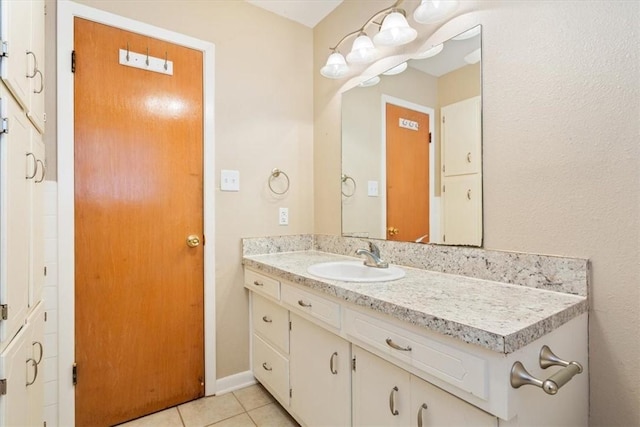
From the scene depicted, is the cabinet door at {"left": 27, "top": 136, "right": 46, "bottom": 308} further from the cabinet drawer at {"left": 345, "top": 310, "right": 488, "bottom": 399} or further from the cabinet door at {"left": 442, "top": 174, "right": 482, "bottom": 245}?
the cabinet door at {"left": 442, "top": 174, "right": 482, "bottom": 245}

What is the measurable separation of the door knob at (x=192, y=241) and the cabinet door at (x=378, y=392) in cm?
116

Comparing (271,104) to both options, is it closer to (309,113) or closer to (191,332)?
(309,113)

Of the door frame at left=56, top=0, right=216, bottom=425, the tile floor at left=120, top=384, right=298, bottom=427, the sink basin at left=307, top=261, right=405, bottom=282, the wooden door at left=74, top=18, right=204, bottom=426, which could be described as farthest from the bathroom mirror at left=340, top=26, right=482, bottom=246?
the door frame at left=56, top=0, right=216, bottom=425

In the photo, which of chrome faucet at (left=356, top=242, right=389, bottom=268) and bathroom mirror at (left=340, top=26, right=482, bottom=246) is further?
chrome faucet at (left=356, top=242, right=389, bottom=268)

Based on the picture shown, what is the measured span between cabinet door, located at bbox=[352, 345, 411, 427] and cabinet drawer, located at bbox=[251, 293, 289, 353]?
0.55 meters

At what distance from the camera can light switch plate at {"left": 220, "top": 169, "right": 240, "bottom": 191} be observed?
1.98 m

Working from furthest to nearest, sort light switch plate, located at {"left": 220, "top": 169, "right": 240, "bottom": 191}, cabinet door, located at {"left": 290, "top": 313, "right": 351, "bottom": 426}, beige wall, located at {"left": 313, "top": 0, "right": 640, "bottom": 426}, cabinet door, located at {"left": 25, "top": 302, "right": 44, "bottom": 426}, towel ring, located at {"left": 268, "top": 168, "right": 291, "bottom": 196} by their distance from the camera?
towel ring, located at {"left": 268, "top": 168, "right": 291, "bottom": 196}, light switch plate, located at {"left": 220, "top": 169, "right": 240, "bottom": 191}, cabinet door, located at {"left": 290, "top": 313, "right": 351, "bottom": 426}, cabinet door, located at {"left": 25, "top": 302, "right": 44, "bottom": 426}, beige wall, located at {"left": 313, "top": 0, "right": 640, "bottom": 426}

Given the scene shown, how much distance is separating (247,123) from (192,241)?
849mm

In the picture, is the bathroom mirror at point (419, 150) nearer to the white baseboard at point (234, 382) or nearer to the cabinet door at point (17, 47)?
the white baseboard at point (234, 382)

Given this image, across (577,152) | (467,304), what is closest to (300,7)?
(577,152)

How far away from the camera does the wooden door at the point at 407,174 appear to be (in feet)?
5.27

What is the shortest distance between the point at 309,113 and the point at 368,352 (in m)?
1.79

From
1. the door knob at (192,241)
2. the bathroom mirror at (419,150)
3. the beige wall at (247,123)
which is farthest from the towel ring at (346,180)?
the door knob at (192,241)

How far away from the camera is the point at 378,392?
111cm
